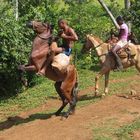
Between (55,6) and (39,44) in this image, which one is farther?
(55,6)

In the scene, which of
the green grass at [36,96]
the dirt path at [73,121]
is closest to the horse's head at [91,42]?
the green grass at [36,96]

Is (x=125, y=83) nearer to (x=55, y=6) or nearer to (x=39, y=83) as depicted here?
(x=39, y=83)

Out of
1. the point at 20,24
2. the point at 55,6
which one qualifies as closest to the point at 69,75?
the point at 20,24

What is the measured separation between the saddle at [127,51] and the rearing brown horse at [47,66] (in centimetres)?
370

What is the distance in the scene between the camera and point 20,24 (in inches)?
655

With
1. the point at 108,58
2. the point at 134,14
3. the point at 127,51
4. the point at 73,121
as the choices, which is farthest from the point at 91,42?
the point at 134,14

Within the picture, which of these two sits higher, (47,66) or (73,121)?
(47,66)

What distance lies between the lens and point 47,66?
11.8 metres

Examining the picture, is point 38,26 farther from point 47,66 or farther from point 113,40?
point 113,40

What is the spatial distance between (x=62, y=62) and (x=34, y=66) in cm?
70

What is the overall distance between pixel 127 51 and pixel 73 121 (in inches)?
182

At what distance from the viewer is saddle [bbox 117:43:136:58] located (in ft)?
50.8

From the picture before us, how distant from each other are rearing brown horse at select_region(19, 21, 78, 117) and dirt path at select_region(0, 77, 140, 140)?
2.04 feet

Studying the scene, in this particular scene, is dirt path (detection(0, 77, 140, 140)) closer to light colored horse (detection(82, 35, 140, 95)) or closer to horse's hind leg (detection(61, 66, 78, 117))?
horse's hind leg (detection(61, 66, 78, 117))
